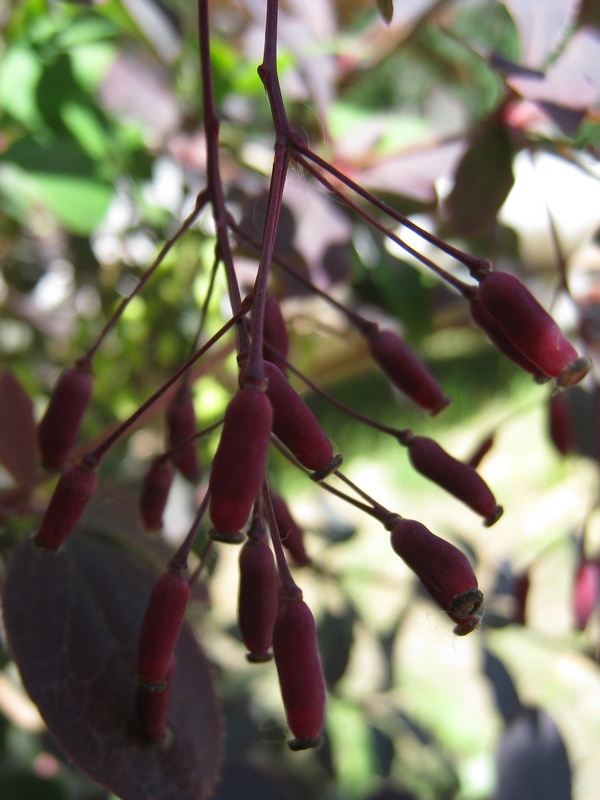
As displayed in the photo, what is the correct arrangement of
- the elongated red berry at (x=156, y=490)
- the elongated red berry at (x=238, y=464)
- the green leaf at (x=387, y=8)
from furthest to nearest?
the elongated red berry at (x=156, y=490) → the green leaf at (x=387, y=8) → the elongated red berry at (x=238, y=464)

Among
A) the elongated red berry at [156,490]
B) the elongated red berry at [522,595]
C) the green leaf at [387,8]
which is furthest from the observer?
the elongated red berry at [522,595]

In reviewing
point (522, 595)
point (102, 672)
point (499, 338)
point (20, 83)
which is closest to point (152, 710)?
point (102, 672)

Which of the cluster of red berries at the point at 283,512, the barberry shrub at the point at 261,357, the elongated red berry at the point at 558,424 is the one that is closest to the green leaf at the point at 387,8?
the barberry shrub at the point at 261,357

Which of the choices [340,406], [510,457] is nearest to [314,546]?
[340,406]

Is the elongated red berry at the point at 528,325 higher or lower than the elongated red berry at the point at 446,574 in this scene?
higher

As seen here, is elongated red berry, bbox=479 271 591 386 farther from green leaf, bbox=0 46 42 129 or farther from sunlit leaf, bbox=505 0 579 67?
green leaf, bbox=0 46 42 129

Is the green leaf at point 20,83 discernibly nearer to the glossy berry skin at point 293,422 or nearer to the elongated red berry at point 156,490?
the elongated red berry at point 156,490
